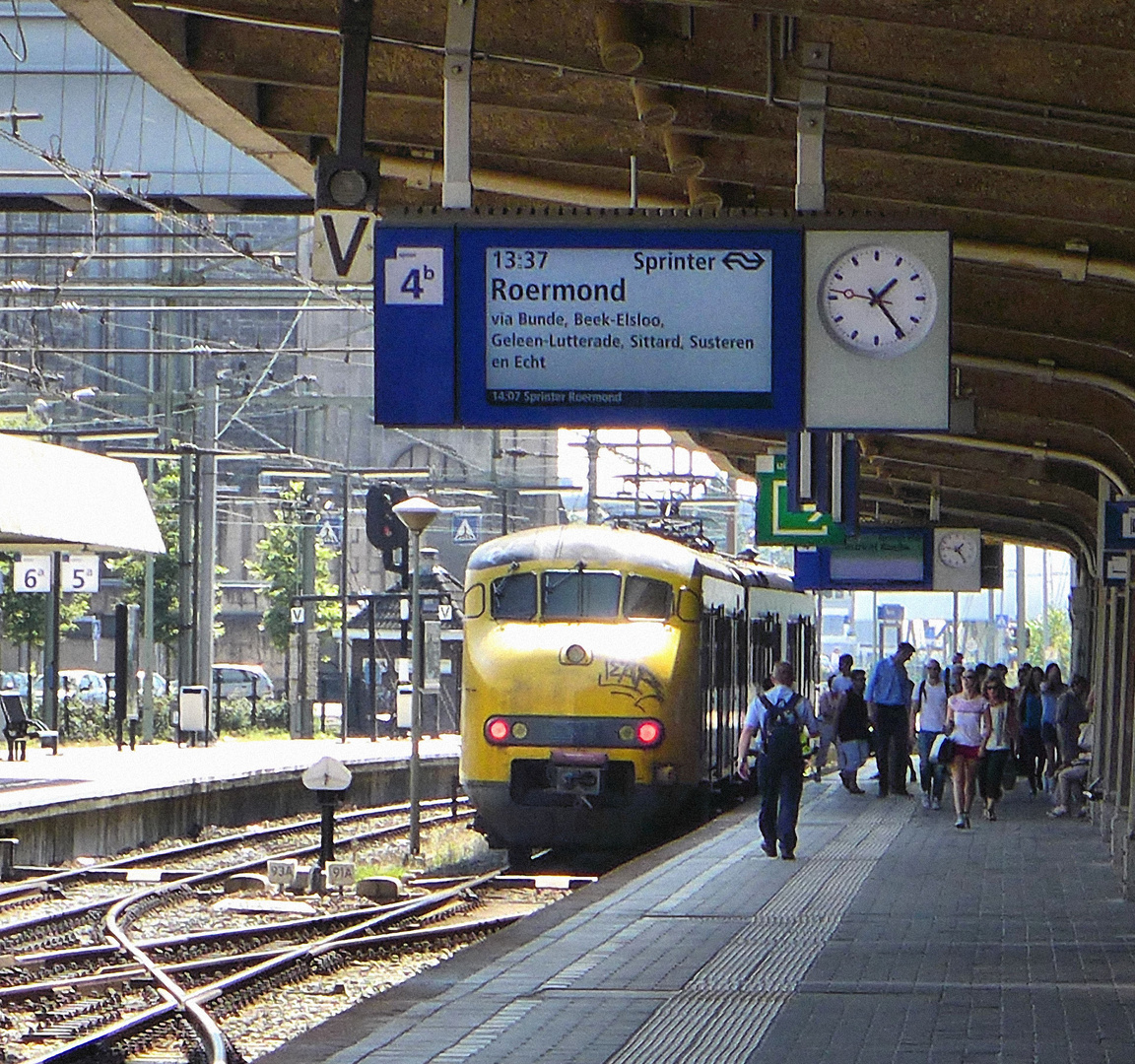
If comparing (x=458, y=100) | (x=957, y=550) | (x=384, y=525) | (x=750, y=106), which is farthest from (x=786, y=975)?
(x=384, y=525)

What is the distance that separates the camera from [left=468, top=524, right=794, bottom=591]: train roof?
61.8 ft

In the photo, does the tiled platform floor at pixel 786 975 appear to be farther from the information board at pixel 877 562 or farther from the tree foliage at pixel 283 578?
the tree foliage at pixel 283 578

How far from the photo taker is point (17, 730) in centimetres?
3028

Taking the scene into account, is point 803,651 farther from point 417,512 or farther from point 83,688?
point 83,688

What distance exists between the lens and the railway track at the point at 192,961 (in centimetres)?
1075

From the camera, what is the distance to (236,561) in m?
76.1

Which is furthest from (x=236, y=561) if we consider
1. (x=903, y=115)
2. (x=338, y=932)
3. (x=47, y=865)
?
(x=903, y=115)

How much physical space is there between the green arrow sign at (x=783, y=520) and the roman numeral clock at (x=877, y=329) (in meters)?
13.1

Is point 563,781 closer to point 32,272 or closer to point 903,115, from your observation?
point 903,115

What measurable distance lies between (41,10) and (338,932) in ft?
49.7

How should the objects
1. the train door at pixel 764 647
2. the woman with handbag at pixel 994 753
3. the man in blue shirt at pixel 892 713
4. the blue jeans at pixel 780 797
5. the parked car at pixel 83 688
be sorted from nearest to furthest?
the blue jeans at pixel 780 797, the woman with handbag at pixel 994 753, the man in blue shirt at pixel 892 713, the train door at pixel 764 647, the parked car at pixel 83 688

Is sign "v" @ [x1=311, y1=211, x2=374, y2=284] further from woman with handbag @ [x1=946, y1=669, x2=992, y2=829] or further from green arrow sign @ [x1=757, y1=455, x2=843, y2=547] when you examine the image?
green arrow sign @ [x1=757, y1=455, x2=843, y2=547]

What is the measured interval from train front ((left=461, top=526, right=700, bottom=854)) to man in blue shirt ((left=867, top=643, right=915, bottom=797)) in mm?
4892

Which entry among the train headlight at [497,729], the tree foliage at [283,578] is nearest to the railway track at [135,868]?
the train headlight at [497,729]
